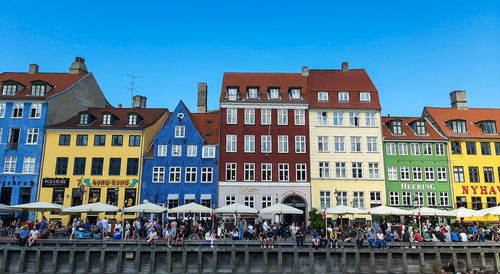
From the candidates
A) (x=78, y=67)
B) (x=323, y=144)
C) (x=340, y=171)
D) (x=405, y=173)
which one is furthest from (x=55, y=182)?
(x=405, y=173)

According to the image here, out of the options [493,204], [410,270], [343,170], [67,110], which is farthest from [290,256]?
[67,110]

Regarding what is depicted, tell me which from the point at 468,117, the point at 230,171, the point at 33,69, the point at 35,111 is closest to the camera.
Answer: the point at 230,171

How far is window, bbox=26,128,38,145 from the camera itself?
41438 mm

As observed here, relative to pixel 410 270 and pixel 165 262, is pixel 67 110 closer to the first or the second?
pixel 165 262

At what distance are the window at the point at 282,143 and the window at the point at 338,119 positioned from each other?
608cm

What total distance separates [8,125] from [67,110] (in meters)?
6.19

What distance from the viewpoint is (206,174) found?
4125 centimetres

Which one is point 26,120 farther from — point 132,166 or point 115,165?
point 132,166

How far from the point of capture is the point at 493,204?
42281 mm

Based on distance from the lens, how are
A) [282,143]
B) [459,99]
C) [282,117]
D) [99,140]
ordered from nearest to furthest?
[99,140] < [282,143] < [282,117] < [459,99]

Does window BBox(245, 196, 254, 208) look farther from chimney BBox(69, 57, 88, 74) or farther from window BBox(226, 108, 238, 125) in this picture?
chimney BBox(69, 57, 88, 74)

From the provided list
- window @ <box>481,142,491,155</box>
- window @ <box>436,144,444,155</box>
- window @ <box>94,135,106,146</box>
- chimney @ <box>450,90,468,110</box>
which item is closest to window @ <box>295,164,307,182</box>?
window @ <box>436,144,444,155</box>

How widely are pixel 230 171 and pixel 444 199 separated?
24.0 meters

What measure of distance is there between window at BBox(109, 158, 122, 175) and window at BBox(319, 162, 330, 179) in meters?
22.0
